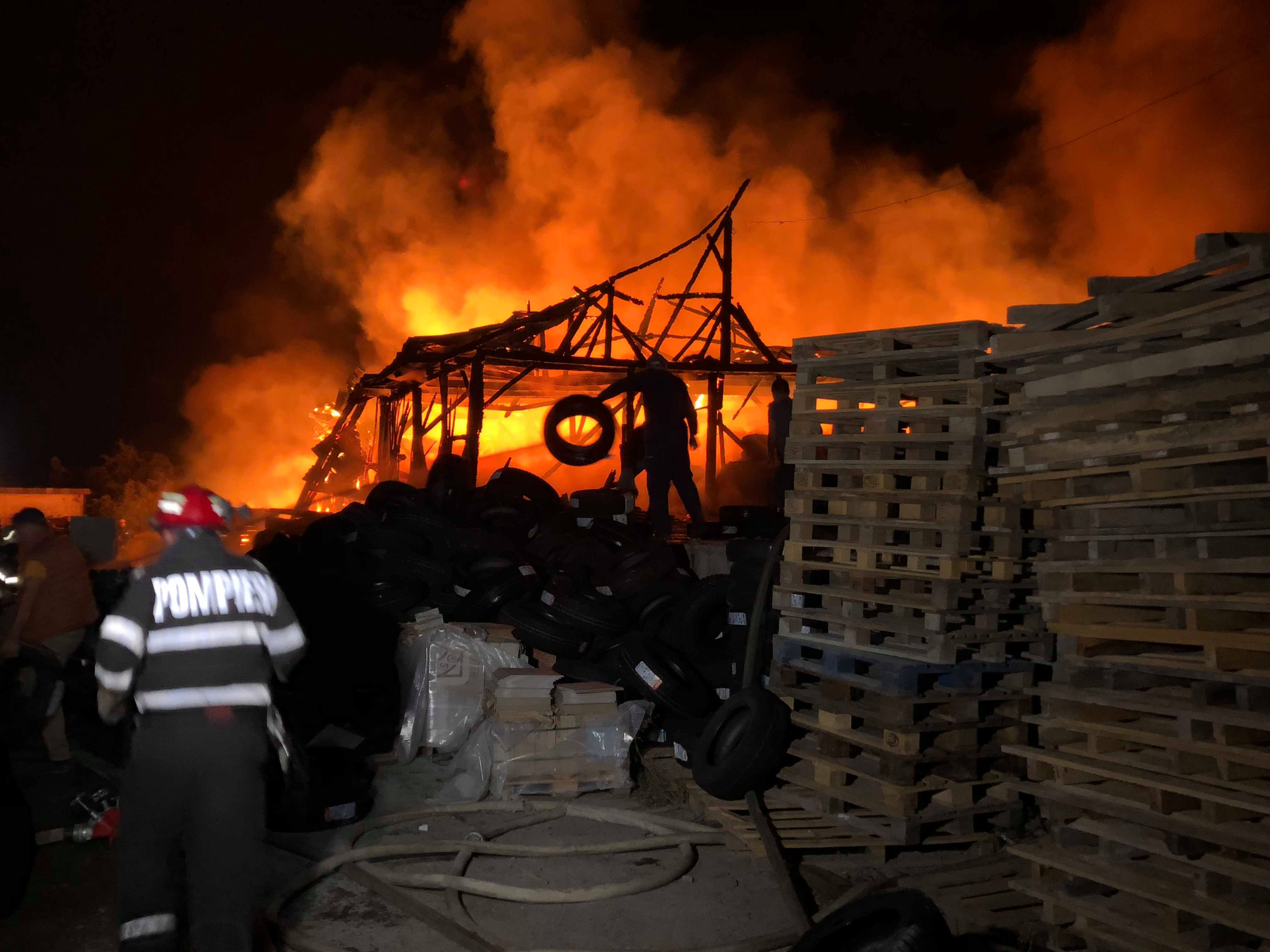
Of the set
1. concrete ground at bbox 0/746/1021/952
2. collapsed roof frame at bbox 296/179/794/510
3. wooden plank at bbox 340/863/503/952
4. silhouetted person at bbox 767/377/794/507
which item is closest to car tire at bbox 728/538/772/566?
concrete ground at bbox 0/746/1021/952

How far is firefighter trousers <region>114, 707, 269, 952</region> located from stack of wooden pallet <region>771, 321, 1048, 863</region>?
11.5ft

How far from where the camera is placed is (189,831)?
11.4ft

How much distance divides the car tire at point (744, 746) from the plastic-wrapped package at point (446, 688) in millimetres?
1770

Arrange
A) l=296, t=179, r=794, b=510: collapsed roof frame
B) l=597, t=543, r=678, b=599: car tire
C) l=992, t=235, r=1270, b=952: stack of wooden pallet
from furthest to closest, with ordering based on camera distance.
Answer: l=296, t=179, r=794, b=510: collapsed roof frame
l=597, t=543, r=678, b=599: car tire
l=992, t=235, r=1270, b=952: stack of wooden pallet

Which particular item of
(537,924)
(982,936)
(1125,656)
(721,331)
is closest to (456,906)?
(537,924)

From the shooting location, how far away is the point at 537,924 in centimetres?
460

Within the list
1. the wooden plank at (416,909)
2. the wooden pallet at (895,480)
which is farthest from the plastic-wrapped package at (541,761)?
the wooden pallet at (895,480)

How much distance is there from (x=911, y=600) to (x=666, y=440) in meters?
5.36

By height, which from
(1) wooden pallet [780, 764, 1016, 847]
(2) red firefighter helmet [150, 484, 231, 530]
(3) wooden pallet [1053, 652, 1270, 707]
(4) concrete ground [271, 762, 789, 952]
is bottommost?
(4) concrete ground [271, 762, 789, 952]

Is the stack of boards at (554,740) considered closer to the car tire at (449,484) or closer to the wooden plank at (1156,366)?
the wooden plank at (1156,366)

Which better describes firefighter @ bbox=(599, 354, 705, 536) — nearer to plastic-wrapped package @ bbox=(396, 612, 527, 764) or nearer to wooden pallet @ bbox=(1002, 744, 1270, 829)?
plastic-wrapped package @ bbox=(396, 612, 527, 764)

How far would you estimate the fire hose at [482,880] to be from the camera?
4285 millimetres

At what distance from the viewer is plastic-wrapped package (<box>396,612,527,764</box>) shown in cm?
721

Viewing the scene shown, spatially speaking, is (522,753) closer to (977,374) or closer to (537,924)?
(537,924)
